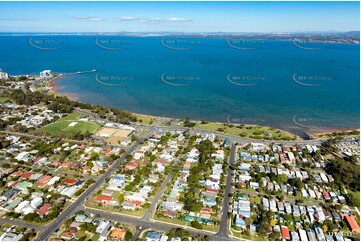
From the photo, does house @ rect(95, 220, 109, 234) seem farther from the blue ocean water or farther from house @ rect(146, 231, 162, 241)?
the blue ocean water

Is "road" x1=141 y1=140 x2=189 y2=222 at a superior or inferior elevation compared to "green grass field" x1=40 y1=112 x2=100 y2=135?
inferior

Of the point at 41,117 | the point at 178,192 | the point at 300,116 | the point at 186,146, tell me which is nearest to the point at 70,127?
the point at 41,117

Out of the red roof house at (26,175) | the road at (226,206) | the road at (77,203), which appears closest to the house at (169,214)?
the road at (226,206)

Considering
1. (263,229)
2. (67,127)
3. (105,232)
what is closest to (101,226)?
(105,232)

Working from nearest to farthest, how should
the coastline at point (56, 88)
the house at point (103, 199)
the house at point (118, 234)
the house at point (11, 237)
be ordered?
the house at point (11, 237), the house at point (118, 234), the house at point (103, 199), the coastline at point (56, 88)

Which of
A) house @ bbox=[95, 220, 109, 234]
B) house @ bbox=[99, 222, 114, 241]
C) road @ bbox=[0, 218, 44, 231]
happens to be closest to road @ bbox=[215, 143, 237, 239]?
house @ bbox=[99, 222, 114, 241]

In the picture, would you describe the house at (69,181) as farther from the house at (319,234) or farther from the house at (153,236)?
the house at (319,234)

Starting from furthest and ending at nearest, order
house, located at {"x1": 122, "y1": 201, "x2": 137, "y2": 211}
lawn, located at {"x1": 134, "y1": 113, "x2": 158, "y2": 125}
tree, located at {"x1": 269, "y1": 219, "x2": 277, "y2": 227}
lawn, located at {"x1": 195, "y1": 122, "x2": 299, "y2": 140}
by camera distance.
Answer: lawn, located at {"x1": 134, "y1": 113, "x2": 158, "y2": 125}, lawn, located at {"x1": 195, "y1": 122, "x2": 299, "y2": 140}, house, located at {"x1": 122, "y1": 201, "x2": 137, "y2": 211}, tree, located at {"x1": 269, "y1": 219, "x2": 277, "y2": 227}
